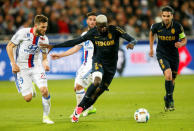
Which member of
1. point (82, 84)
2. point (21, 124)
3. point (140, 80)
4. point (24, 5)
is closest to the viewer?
point (21, 124)

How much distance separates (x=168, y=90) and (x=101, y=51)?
229 centimetres

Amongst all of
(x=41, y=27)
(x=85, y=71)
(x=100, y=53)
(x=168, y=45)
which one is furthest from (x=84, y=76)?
(x=168, y=45)

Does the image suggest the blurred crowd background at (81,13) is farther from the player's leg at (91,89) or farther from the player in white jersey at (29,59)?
the player's leg at (91,89)

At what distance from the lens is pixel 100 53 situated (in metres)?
9.41

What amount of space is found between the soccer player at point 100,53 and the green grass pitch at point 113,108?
0.52m

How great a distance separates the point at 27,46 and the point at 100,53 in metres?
1.51

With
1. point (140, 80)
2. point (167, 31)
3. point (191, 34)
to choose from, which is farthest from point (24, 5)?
point (167, 31)

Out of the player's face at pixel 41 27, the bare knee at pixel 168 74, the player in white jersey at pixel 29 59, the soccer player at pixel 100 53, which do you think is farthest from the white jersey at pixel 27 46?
the bare knee at pixel 168 74

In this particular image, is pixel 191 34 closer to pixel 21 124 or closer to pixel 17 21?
pixel 17 21

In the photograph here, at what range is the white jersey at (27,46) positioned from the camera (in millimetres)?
9477

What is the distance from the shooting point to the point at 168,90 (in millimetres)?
10812

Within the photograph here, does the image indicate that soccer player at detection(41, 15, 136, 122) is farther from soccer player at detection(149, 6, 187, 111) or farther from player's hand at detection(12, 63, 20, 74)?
soccer player at detection(149, 6, 187, 111)

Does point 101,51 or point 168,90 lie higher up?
point 101,51

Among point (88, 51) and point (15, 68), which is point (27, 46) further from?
point (88, 51)
